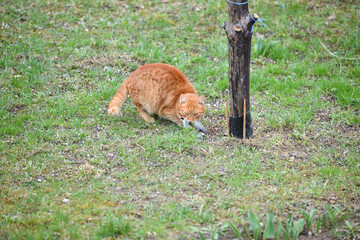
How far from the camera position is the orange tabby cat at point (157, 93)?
5.68 metres

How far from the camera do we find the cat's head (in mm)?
5457

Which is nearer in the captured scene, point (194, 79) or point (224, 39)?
point (194, 79)

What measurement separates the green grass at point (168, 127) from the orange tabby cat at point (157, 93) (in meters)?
0.22

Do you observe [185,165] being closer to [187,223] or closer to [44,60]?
[187,223]

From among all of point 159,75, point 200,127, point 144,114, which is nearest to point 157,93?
point 159,75

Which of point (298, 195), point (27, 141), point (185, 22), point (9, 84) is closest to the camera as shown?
point (298, 195)

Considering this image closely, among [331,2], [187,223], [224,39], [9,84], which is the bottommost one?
[187,223]

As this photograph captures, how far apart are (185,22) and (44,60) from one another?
2884 mm

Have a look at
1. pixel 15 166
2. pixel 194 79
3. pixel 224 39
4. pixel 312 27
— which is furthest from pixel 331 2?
pixel 15 166

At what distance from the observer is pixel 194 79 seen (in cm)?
684

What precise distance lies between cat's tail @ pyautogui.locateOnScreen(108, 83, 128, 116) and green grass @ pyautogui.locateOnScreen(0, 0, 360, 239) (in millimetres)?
153

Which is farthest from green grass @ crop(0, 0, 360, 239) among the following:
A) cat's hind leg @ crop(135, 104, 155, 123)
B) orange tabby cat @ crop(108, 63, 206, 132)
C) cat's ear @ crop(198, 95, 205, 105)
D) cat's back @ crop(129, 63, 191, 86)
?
cat's back @ crop(129, 63, 191, 86)

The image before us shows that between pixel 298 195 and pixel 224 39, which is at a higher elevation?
Result: pixel 224 39

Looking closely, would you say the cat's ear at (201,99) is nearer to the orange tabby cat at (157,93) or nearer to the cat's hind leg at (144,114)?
the orange tabby cat at (157,93)
